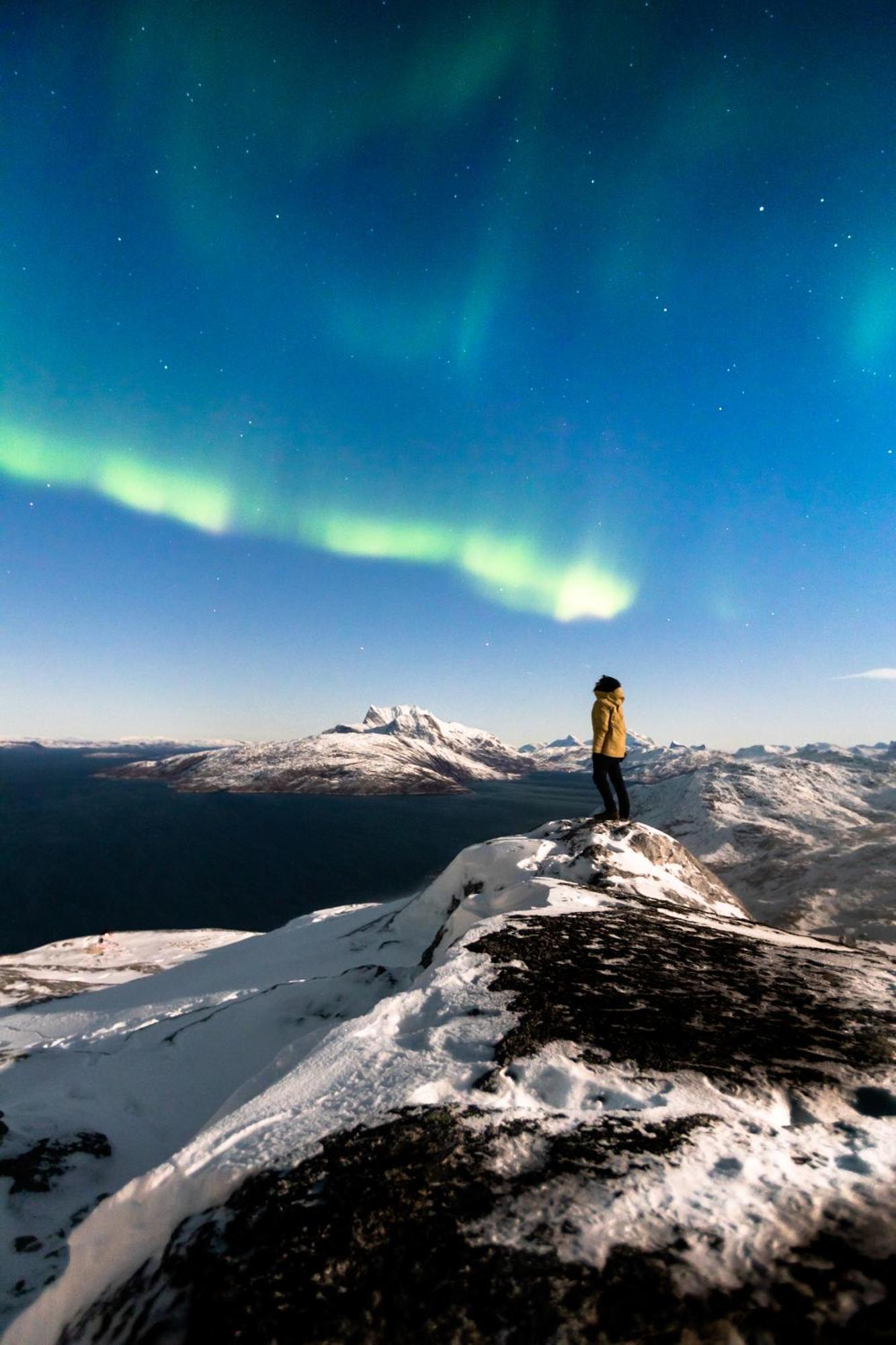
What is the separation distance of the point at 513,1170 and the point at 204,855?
348 ft

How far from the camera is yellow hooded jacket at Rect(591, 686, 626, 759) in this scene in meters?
14.0

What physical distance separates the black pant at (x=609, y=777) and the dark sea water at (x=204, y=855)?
4793cm

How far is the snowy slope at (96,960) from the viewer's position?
2700 cm

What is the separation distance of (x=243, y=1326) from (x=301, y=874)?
90.6 m

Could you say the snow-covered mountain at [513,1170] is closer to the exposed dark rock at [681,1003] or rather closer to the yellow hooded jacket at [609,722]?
the exposed dark rock at [681,1003]


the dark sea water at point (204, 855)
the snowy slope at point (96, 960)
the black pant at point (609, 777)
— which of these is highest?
the black pant at point (609, 777)

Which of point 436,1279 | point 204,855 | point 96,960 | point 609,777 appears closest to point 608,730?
point 609,777

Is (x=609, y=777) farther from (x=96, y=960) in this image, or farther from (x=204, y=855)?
(x=204, y=855)

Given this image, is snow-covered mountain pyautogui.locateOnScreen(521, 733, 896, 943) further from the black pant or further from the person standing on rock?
the person standing on rock

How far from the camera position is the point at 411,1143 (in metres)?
3.30

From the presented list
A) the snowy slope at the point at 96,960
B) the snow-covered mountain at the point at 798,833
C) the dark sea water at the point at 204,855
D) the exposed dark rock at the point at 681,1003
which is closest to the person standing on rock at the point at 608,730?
the exposed dark rock at the point at 681,1003

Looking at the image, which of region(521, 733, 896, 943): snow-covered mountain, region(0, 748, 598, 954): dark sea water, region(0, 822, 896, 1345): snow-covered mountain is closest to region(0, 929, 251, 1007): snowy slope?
region(0, 748, 598, 954): dark sea water

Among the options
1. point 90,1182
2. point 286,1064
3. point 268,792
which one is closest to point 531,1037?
point 286,1064

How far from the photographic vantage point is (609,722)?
14.0 m
